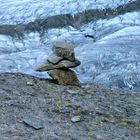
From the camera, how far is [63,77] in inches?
433

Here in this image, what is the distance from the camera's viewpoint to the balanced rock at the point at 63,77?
1093cm

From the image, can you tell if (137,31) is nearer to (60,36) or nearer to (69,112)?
(60,36)

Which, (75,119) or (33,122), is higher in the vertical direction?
(33,122)

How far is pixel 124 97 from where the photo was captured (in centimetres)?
1056

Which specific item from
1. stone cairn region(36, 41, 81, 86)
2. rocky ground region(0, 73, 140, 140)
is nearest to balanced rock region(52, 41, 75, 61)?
stone cairn region(36, 41, 81, 86)

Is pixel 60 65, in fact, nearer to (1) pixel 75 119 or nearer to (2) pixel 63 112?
(2) pixel 63 112

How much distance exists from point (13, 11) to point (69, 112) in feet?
37.2

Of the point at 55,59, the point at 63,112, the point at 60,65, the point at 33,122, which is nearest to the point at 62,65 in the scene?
the point at 60,65

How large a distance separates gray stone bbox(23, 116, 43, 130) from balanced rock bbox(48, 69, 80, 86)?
2314mm

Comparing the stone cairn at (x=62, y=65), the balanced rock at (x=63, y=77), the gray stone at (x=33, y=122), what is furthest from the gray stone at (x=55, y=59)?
the gray stone at (x=33, y=122)

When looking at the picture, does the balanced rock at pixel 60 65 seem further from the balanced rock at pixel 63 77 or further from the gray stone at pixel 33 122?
the gray stone at pixel 33 122

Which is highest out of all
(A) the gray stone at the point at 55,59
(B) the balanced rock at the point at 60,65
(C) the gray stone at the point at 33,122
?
(A) the gray stone at the point at 55,59

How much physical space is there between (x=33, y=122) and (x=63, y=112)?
792mm

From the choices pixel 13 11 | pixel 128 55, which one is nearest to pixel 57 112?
pixel 128 55
